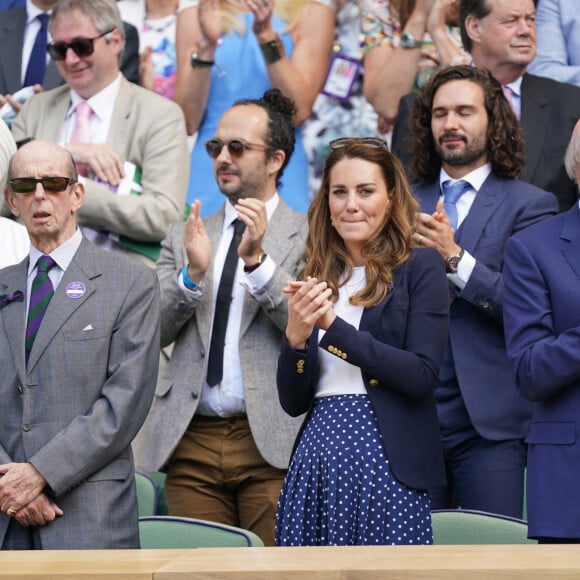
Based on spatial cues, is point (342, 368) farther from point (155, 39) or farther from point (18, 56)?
point (18, 56)

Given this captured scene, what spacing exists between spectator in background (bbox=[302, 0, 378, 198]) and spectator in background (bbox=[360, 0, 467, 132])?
57mm

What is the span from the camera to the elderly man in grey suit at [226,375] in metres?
4.65

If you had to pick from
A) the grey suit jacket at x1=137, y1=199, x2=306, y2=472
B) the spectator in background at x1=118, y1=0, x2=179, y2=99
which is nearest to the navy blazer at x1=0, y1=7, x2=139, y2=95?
the spectator in background at x1=118, y1=0, x2=179, y2=99

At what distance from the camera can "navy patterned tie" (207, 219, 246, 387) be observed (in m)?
4.77

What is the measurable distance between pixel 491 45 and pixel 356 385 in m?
2.37

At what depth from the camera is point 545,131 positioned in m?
5.50

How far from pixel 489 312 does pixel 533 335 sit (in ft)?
2.79

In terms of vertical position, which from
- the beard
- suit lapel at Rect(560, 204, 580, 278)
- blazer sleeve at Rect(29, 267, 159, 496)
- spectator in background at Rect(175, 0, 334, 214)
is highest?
spectator in background at Rect(175, 0, 334, 214)

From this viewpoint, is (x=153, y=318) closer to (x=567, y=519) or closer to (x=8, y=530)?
(x=8, y=530)

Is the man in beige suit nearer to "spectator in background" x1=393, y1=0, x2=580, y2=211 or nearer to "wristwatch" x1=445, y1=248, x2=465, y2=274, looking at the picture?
"spectator in background" x1=393, y1=0, x2=580, y2=211

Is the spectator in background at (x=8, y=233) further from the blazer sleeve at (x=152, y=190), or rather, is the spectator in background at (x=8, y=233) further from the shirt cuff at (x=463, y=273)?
the shirt cuff at (x=463, y=273)

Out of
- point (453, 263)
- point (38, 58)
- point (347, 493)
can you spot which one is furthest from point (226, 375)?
point (38, 58)

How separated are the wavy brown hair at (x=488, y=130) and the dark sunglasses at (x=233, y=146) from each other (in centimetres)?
60

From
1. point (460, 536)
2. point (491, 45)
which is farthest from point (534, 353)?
point (491, 45)
